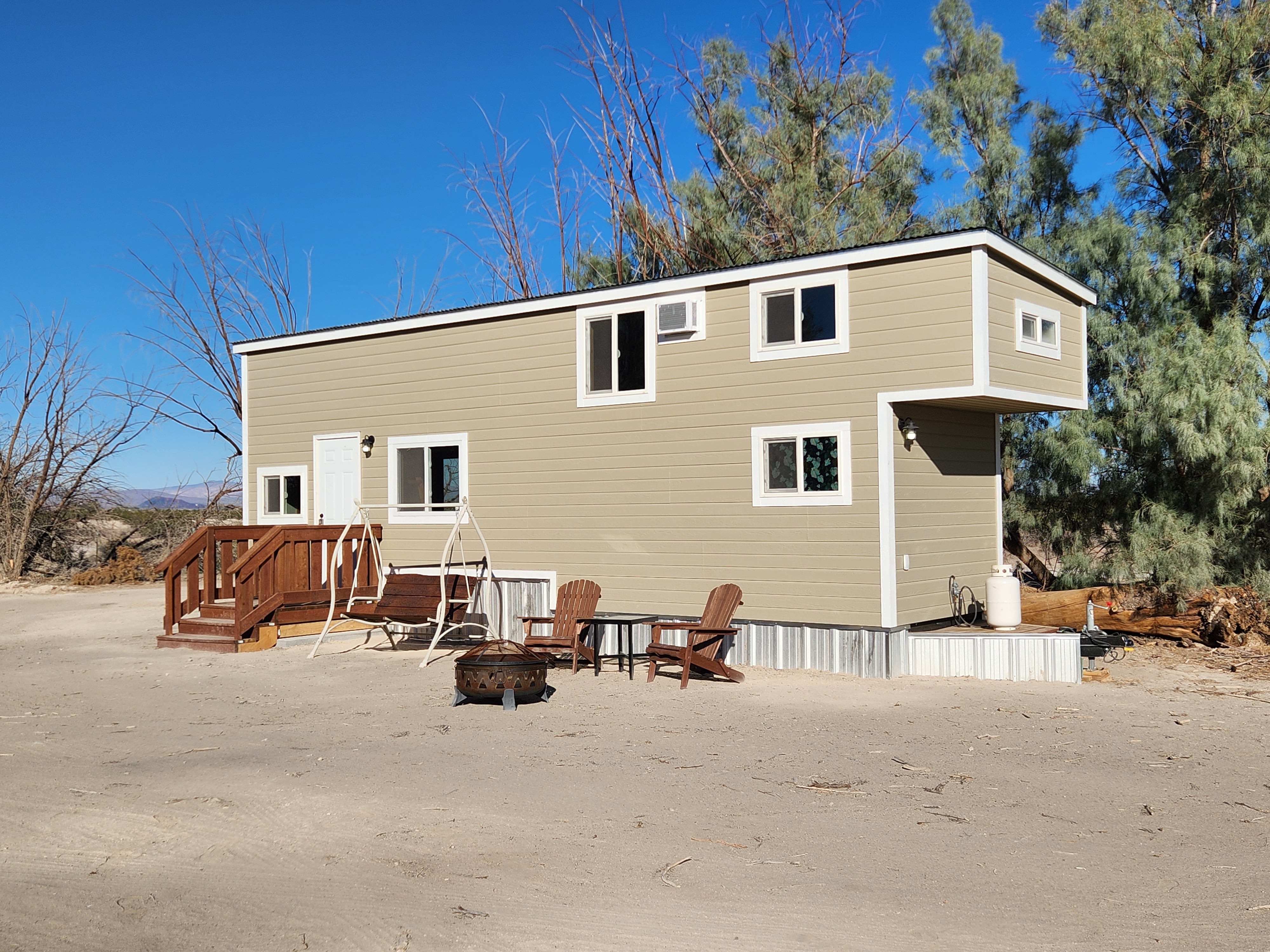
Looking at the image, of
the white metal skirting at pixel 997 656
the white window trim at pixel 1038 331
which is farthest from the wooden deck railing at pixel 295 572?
the white window trim at pixel 1038 331

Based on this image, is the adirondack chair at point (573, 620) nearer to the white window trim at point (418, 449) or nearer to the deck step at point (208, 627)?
the white window trim at point (418, 449)

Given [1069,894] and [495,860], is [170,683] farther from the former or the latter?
[1069,894]

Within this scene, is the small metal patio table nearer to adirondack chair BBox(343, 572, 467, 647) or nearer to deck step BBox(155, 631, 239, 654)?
adirondack chair BBox(343, 572, 467, 647)

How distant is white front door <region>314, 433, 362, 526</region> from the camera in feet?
49.0

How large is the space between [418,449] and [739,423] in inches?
185

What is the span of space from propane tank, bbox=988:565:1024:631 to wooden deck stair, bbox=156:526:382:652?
7431 mm

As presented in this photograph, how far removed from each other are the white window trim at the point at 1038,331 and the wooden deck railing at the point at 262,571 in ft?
26.0

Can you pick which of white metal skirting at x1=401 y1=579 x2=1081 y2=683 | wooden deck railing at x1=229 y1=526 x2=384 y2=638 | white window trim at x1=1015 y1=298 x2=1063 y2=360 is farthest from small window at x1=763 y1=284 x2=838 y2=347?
wooden deck railing at x1=229 y1=526 x2=384 y2=638

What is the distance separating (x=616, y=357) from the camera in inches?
507

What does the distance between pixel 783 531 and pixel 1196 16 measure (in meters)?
10.6

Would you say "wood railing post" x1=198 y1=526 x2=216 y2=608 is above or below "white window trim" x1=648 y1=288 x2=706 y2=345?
below

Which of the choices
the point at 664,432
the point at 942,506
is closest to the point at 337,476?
the point at 664,432

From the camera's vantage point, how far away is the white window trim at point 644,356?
41.3 feet

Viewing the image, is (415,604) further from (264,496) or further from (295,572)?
(264,496)
